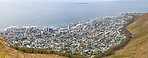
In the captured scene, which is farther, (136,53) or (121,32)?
(121,32)

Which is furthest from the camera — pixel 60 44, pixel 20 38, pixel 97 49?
pixel 20 38

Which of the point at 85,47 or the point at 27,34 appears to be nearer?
the point at 85,47

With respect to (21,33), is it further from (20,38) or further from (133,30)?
(133,30)

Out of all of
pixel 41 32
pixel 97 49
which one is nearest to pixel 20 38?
pixel 41 32

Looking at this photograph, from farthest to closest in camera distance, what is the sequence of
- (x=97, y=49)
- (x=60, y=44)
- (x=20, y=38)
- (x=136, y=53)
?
(x=20, y=38)
(x=60, y=44)
(x=97, y=49)
(x=136, y=53)

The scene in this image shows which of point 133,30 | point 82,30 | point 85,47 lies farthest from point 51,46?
point 133,30

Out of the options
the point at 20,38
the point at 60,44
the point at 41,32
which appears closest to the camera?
the point at 60,44

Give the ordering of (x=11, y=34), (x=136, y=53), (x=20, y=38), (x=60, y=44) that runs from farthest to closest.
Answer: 1. (x=11, y=34)
2. (x=20, y=38)
3. (x=60, y=44)
4. (x=136, y=53)

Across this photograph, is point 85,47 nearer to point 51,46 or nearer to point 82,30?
point 51,46
